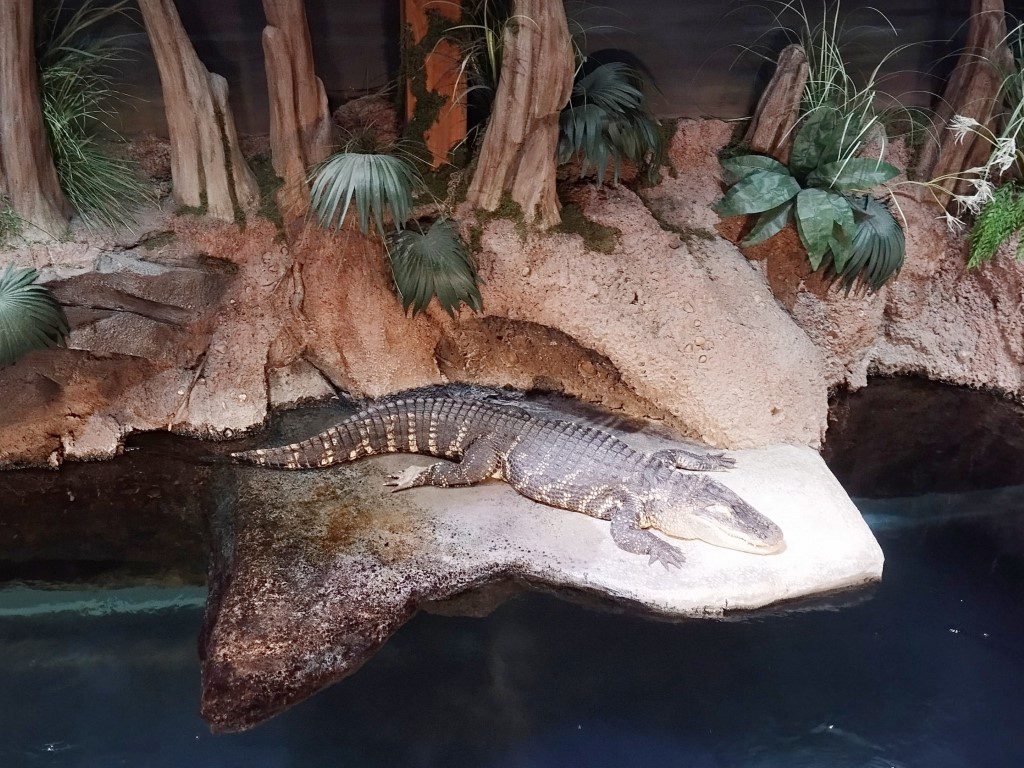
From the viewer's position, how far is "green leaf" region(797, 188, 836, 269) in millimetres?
4406

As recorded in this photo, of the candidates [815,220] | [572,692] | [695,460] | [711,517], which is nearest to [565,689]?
[572,692]

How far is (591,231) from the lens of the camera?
4.52m

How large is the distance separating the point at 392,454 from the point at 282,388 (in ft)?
3.09

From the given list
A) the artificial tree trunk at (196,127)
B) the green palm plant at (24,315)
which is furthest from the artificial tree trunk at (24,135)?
the artificial tree trunk at (196,127)

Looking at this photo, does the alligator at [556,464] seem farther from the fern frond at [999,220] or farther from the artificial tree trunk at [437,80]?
the fern frond at [999,220]

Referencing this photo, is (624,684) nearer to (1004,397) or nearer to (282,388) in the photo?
(282,388)

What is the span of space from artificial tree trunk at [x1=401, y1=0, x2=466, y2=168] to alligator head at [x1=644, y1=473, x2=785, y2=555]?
7.73ft

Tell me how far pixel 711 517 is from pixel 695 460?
54cm

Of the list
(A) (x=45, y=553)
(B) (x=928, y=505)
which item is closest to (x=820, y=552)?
(B) (x=928, y=505)

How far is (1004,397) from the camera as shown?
17.0 ft

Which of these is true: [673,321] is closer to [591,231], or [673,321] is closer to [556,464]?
[591,231]

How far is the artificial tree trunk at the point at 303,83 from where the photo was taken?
13.0 ft

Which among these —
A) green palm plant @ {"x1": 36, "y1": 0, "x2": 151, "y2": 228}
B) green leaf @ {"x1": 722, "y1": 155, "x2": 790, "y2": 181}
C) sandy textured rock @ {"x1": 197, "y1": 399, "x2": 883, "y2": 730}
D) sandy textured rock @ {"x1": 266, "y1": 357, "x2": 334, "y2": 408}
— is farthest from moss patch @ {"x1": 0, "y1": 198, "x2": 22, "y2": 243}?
green leaf @ {"x1": 722, "y1": 155, "x2": 790, "y2": 181}

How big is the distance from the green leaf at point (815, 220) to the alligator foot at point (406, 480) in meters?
2.62
